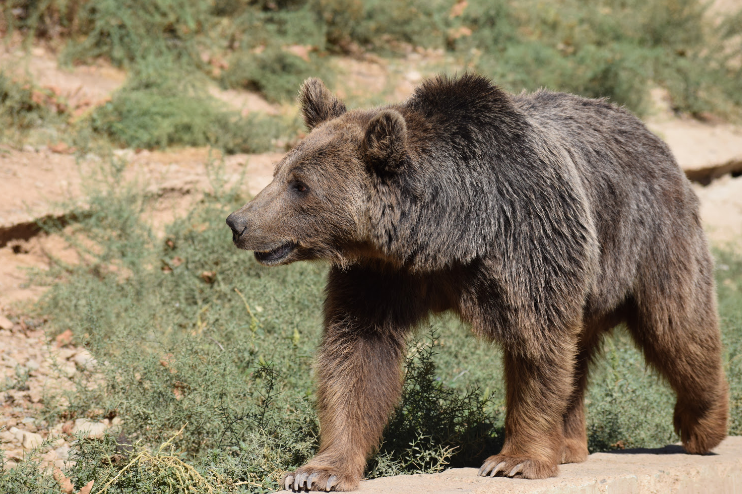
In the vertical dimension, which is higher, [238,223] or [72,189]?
[238,223]

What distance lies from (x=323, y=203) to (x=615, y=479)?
7.55 ft

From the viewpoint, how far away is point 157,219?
27.3 ft

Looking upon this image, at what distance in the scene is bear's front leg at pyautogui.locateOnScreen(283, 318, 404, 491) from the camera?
420cm

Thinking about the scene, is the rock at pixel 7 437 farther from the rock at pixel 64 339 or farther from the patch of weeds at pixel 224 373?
the rock at pixel 64 339

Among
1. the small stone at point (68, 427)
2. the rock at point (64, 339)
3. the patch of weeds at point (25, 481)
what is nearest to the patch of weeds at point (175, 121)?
the rock at point (64, 339)

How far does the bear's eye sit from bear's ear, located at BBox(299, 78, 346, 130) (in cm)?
58

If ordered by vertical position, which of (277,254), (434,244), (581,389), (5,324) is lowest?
(5,324)

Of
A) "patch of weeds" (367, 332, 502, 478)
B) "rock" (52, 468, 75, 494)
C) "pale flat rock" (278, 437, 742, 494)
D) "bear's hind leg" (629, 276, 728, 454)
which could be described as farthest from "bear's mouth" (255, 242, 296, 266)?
"bear's hind leg" (629, 276, 728, 454)

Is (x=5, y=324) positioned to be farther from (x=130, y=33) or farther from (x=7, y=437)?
(x=130, y=33)

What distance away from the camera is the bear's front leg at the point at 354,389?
4.20m

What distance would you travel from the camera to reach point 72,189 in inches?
318

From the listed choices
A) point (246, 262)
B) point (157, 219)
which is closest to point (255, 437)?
point (246, 262)

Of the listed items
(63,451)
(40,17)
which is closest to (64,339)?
(63,451)

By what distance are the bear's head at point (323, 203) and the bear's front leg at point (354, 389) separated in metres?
0.49
